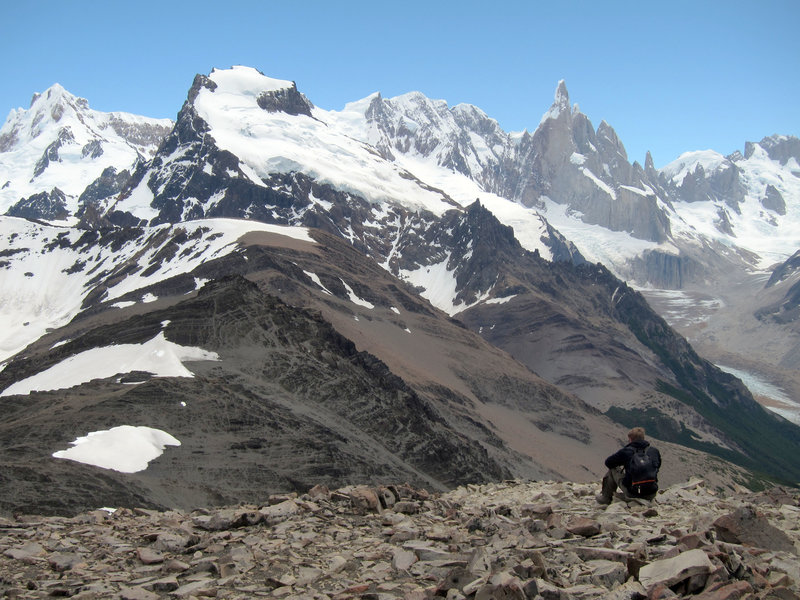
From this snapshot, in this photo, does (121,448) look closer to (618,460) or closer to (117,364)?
(117,364)

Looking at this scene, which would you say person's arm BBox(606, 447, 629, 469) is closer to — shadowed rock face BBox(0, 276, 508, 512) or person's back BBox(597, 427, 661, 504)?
person's back BBox(597, 427, 661, 504)

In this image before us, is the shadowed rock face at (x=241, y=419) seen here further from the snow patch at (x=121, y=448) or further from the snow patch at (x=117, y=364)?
the snow patch at (x=117, y=364)

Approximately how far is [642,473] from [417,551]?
7.89 m

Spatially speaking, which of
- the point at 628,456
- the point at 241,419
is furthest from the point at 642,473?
the point at 241,419

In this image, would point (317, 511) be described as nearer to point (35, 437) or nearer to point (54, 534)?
point (54, 534)

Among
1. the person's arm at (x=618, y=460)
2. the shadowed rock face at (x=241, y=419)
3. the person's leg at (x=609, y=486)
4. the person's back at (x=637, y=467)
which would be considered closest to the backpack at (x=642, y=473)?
the person's back at (x=637, y=467)

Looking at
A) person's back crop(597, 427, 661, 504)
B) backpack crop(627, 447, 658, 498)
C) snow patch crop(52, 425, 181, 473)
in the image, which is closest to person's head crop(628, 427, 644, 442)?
person's back crop(597, 427, 661, 504)

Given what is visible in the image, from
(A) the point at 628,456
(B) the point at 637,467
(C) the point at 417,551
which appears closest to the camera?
(C) the point at 417,551

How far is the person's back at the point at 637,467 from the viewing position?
1031 inches

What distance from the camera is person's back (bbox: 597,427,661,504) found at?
26188 millimetres

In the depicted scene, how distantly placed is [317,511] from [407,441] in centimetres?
7793

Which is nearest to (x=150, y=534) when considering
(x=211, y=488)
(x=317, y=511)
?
(x=317, y=511)

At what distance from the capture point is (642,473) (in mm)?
26312

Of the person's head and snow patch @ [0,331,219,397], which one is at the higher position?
snow patch @ [0,331,219,397]
